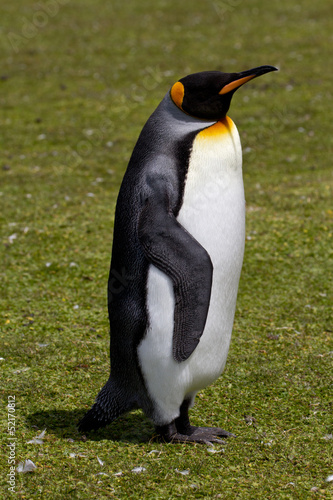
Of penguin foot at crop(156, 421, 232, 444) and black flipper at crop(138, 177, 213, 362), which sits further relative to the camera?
penguin foot at crop(156, 421, 232, 444)

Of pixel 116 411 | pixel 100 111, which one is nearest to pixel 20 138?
pixel 100 111

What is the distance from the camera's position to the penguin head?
137 inches

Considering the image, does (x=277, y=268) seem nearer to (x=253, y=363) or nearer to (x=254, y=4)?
(x=253, y=363)

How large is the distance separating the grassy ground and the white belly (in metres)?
0.45

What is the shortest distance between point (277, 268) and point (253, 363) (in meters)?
2.00

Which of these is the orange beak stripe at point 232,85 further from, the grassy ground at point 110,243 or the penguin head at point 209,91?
the grassy ground at point 110,243

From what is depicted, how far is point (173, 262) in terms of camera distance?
341cm

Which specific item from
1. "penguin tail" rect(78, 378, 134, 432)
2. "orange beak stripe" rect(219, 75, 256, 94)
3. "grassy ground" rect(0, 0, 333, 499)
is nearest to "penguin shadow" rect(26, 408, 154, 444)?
"grassy ground" rect(0, 0, 333, 499)

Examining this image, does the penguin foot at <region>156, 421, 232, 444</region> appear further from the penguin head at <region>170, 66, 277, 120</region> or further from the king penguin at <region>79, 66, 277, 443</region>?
the penguin head at <region>170, 66, 277, 120</region>

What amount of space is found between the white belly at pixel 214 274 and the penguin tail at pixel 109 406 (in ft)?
0.69

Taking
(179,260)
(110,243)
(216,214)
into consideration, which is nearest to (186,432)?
(179,260)

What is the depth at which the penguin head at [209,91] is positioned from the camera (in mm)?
3490

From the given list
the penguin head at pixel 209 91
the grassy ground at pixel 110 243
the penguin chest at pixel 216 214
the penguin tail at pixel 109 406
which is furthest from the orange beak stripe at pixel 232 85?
the grassy ground at pixel 110 243

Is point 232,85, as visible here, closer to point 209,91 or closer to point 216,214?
point 209,91
